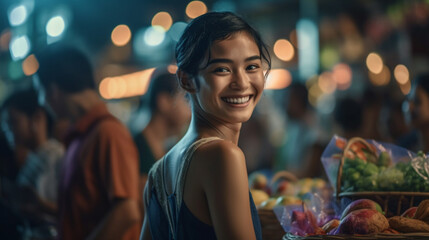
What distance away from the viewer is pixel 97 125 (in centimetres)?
286

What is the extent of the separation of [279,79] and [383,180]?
8062 mm

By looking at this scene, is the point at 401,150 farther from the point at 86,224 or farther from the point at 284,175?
the point at 86,224

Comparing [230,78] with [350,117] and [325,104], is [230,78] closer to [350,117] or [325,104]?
[350,117]

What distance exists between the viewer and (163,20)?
11.4 m

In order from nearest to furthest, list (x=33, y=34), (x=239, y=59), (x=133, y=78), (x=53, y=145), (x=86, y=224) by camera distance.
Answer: (x=239, y=59) < (x=86, y=224) < (x=53, y=145) < (x=33, y=34) < (x=133, y=78)

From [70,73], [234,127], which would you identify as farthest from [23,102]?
[234,127]

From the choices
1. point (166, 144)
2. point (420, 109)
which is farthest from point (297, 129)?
point (420, 109)

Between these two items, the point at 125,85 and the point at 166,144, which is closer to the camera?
the point at 166,144

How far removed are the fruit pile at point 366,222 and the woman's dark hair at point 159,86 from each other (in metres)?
2.23

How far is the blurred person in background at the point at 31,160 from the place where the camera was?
357 centimetres

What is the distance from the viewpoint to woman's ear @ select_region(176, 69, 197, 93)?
1.70 m

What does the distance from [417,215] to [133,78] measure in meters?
11.1

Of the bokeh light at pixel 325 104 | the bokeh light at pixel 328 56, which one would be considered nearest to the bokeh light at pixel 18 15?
the bokeh light at pixel 328 56

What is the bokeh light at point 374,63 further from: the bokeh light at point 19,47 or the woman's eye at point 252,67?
the woman's eye at point 252,67
